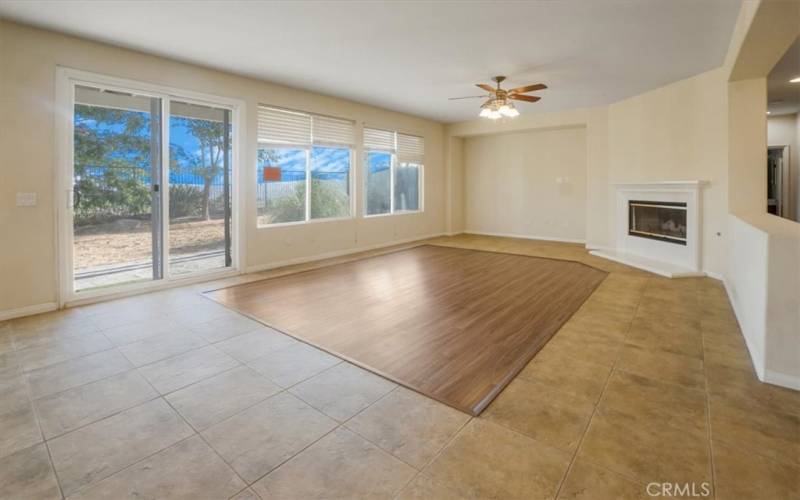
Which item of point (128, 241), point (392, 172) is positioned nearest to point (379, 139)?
point (392, 172)

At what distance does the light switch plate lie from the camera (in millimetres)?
3904

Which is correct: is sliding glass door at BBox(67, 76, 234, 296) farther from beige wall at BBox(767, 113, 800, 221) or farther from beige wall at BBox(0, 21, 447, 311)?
beige wall at BBox(767, 113, 800, 221)

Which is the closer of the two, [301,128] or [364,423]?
[364,423]

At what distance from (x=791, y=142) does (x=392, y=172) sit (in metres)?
8.12

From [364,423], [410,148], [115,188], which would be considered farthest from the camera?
[410,148]

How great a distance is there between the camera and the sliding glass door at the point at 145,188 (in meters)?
4.39

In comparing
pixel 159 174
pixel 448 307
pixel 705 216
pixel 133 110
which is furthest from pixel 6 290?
pixel 705 216

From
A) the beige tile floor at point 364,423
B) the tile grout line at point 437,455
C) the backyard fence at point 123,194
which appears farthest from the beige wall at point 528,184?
the tile grout line at point 437,455

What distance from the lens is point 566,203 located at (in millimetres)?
8648

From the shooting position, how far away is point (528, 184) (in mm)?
9133

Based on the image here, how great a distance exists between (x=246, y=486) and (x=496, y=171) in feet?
29.6

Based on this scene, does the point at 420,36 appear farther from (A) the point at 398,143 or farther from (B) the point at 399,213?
(B) the point at 399,213

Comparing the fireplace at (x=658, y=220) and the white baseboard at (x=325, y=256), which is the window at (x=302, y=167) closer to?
the white baseboard at (x=325, y=256)

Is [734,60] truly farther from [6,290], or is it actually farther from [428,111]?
[6,290]
